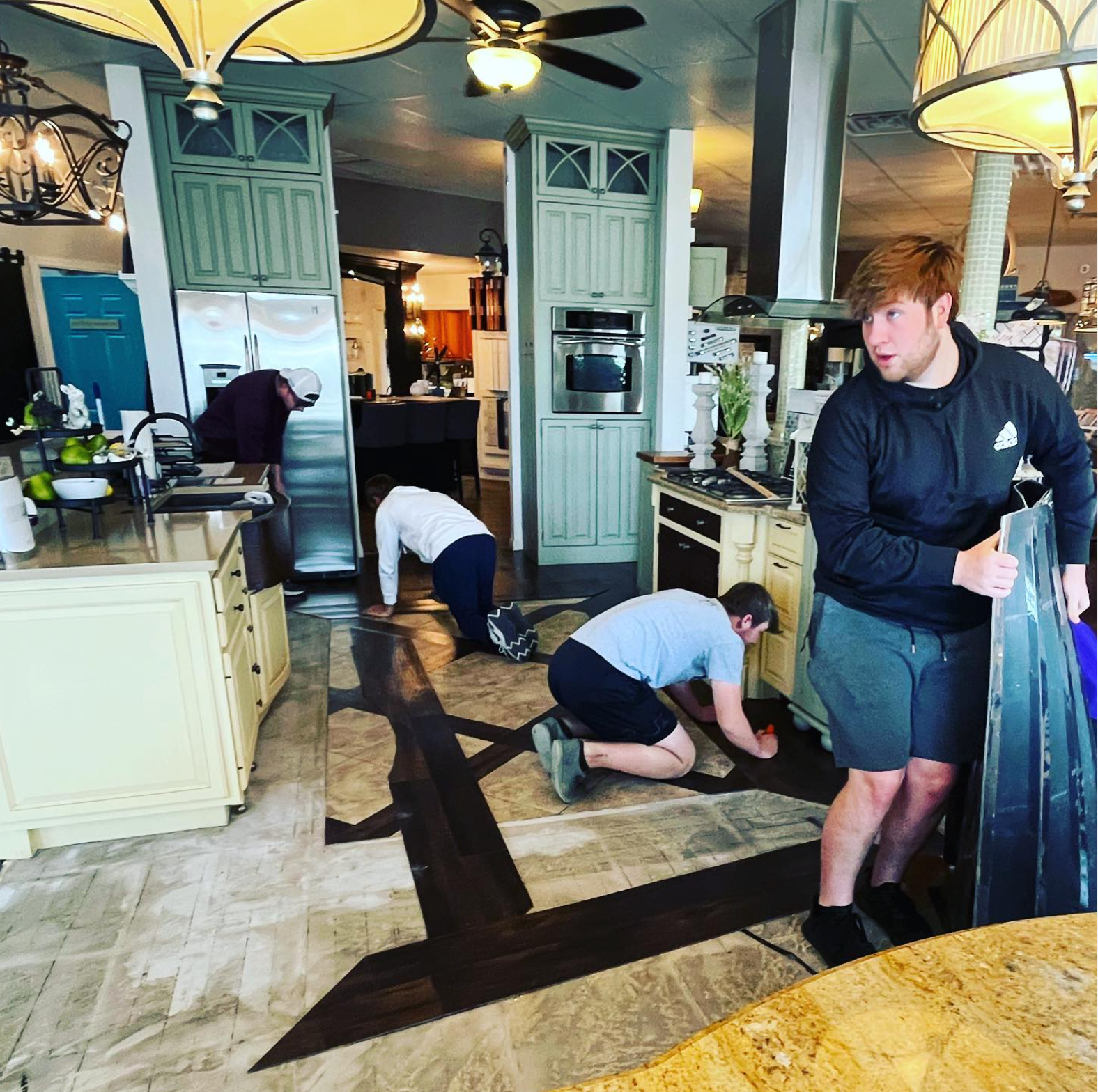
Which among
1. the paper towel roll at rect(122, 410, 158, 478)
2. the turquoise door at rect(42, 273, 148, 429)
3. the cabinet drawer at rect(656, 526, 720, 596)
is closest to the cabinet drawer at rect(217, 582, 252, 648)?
the paper towel roll at rect(122, 410, 158, 478)

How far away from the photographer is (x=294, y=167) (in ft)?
13.8

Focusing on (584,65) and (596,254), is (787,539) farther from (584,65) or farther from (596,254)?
(596,254)

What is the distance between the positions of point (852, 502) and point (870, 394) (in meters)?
0.22

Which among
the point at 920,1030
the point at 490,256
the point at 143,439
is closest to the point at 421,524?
the point at 143,439

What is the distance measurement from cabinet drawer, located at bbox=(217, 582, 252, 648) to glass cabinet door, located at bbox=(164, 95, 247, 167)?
9.63 ft

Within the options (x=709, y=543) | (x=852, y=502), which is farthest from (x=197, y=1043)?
(x=709, y=543)

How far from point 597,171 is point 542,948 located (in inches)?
177

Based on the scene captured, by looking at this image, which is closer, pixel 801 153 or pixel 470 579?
pixel 801 153

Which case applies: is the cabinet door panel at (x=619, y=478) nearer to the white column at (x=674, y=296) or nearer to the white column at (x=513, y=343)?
the white column at (x=674, y=296)

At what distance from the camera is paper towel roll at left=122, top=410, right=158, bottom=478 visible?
2.76 m

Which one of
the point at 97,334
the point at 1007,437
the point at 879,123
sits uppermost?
the point at 879,123

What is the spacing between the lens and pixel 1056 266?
9.84m

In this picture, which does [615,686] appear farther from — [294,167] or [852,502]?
[294,167]

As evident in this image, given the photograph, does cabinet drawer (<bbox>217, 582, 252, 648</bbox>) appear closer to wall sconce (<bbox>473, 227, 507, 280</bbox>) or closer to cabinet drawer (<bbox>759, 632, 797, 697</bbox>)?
cabinet drawer (<bbox>759, 632, 797, 697</bbox>)
